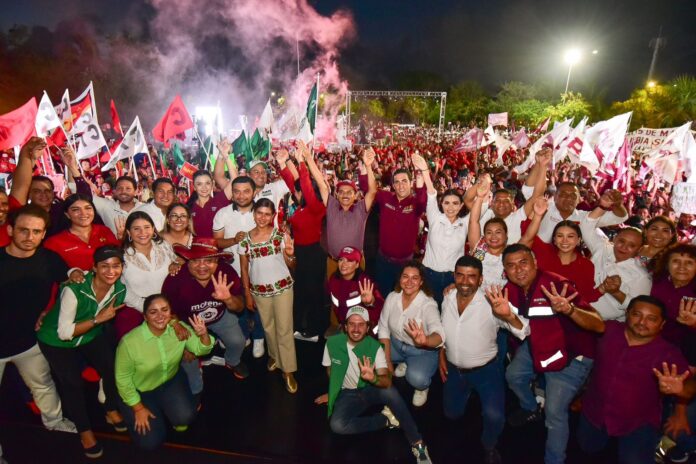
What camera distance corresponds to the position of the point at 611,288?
382 centimetres

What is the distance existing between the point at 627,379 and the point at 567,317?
601mm

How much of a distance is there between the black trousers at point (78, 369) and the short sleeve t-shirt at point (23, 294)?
0.19m

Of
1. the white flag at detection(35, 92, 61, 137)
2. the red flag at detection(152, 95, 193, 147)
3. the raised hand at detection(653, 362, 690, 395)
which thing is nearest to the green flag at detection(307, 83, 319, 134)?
the red flag at detection(152, 95, 193, 147)

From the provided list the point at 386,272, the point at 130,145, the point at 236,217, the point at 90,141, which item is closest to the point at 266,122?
the point at 130,145

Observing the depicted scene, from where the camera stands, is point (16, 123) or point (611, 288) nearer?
point (611, 288)

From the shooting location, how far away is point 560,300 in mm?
3178

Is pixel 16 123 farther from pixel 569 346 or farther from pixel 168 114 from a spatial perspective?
pixel 569 346

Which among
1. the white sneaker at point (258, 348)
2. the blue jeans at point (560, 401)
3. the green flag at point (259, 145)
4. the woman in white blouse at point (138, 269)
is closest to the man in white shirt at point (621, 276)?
the blue jeans at point (560, 401)

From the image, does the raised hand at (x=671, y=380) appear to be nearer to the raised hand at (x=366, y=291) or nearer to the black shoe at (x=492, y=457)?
the black shoe at (x=492, y=457)

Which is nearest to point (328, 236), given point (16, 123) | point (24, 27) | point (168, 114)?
point (168, 114)

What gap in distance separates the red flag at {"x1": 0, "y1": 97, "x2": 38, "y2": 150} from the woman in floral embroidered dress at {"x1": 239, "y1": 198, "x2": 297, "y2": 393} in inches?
200

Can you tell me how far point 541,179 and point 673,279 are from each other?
2.05 m

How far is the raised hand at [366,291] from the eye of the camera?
4.22 metres

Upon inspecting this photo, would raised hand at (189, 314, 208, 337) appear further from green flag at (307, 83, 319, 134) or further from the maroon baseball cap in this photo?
green flag at (307, 83, 319, 134)
